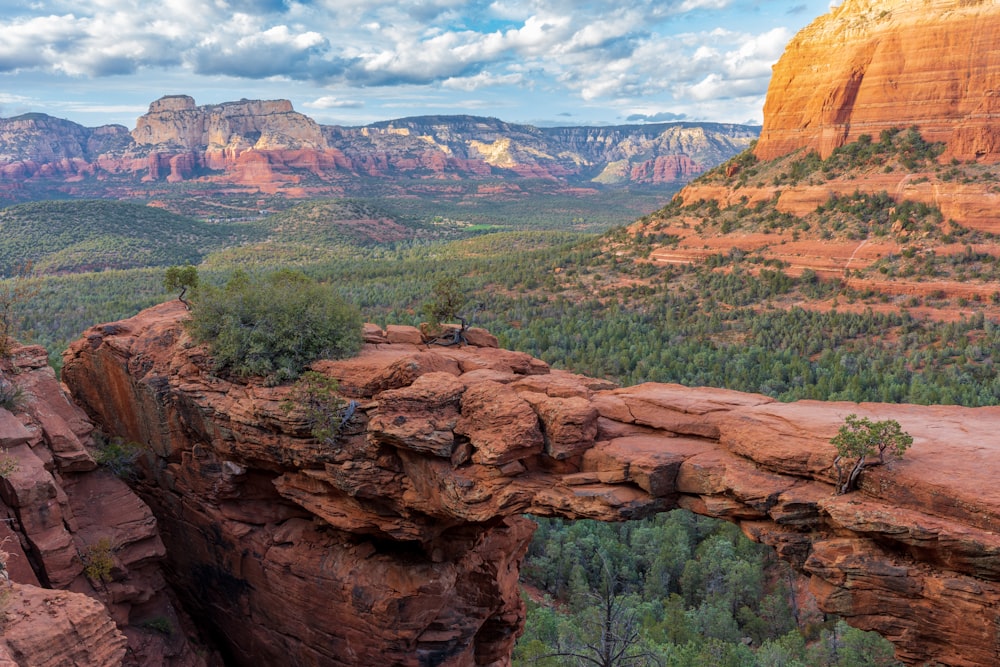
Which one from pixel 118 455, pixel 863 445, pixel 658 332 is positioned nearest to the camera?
pixel 863 445

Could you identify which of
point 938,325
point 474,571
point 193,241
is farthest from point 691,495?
point 193,241

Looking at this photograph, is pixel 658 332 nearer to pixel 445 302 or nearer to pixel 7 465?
pixel 445 302

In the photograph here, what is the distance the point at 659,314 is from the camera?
1984 inches

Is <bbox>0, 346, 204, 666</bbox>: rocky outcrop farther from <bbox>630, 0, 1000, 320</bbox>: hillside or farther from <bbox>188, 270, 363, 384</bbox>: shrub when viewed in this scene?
<bbox>630, 0, 1000, 320</bbox>: hillside

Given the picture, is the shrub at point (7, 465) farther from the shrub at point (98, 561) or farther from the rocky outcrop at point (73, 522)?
the shrub at point (98, 561)

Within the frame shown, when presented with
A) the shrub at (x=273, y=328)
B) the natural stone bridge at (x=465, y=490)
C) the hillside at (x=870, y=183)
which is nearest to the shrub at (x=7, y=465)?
the natural stone bridge at (x=465, y=490)

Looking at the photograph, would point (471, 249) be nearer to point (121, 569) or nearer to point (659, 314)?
point (659, 314)

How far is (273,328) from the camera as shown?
13.9m

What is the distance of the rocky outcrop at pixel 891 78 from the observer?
160 feet

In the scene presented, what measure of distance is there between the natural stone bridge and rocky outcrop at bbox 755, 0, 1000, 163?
171 ft

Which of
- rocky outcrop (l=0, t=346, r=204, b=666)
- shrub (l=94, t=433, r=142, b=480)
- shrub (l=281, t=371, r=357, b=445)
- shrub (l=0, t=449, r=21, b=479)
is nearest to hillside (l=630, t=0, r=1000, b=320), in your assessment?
shrub (l=281, t=371, r=357, b=445)

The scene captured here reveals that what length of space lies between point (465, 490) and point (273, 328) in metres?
6.28

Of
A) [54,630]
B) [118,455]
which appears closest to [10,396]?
[118,455]

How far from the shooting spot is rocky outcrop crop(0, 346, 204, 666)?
1134 cm
